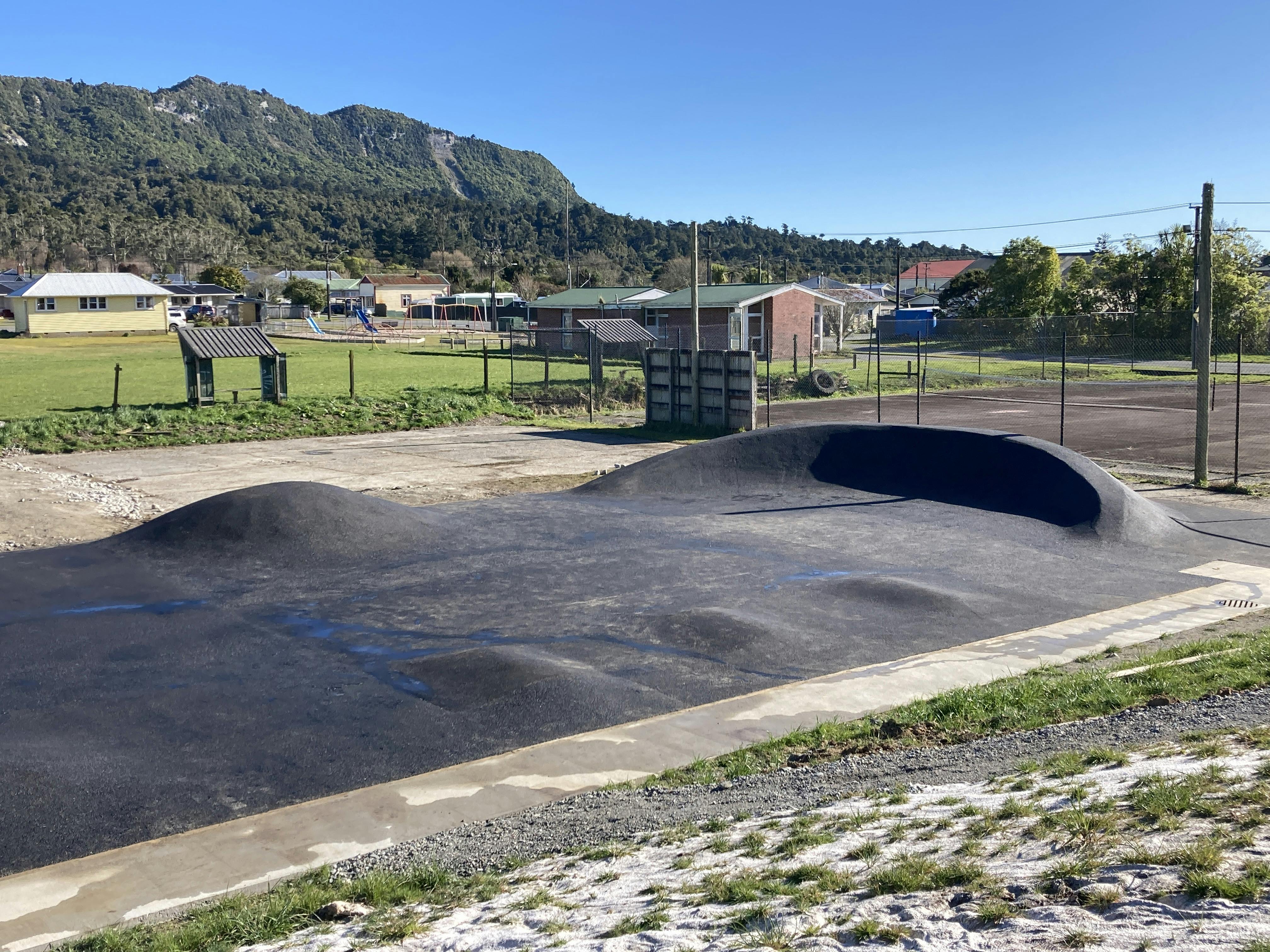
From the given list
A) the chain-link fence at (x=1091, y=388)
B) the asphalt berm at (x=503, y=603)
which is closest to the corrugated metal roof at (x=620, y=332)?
the chain-link fence at (x=1091, y=388)

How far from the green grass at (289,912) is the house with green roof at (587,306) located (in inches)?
1980

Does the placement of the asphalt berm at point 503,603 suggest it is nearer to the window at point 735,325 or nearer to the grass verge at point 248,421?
the grass verge at point 248,421

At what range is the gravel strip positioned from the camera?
580 cm

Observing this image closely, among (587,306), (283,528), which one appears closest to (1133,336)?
(587,306)

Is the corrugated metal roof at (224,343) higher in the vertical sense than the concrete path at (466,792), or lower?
higher

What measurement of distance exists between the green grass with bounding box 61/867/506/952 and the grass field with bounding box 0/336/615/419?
2527cm

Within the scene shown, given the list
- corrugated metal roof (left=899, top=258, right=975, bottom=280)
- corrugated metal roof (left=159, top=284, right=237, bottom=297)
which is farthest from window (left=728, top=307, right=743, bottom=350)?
corrugated metal roof (left=899, top=258, right=975, bottom=280)

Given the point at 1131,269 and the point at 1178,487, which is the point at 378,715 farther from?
the point at 1131,269

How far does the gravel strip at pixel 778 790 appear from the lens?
580 cm

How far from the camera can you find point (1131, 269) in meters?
64.1

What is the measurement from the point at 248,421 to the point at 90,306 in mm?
55123

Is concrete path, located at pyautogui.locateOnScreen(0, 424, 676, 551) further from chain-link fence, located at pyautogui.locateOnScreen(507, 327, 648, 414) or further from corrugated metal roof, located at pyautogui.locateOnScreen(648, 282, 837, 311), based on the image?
corrugated metal roof, located at pyautogui.locateOnScreen(648, 282, 837, 311)

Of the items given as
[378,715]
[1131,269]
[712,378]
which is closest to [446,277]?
[1131,269]

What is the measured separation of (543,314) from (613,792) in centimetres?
5964
